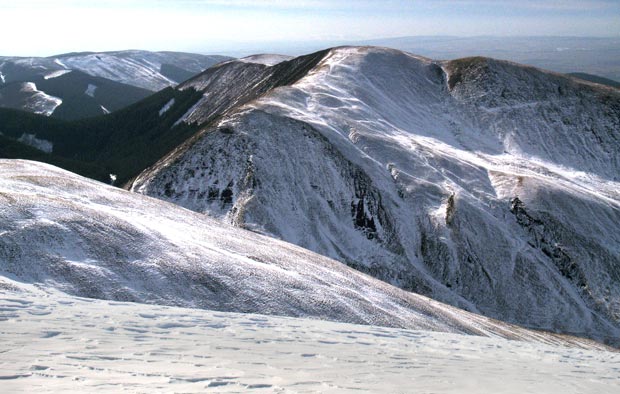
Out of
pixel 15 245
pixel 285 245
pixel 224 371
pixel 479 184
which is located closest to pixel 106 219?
pixel 15 245

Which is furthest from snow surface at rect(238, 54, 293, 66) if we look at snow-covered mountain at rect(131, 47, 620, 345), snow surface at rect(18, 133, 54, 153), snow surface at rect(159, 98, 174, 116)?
snow-covered mountain at rect(131, 47, 620, 345)

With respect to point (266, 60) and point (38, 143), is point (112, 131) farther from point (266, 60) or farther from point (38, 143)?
point (266, 60)

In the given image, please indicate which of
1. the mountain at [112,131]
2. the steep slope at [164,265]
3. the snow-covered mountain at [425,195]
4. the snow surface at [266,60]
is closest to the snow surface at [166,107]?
the mountain at [112,131]

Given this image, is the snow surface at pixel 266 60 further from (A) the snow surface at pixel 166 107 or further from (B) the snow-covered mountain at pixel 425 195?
(B) the snow-covered mountain at pixel 425 195

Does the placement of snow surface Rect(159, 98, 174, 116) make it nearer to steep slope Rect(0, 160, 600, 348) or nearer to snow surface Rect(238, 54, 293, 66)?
snow surface Rect(238, 54, 293, 66)

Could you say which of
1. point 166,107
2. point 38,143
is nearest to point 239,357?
point 166,107

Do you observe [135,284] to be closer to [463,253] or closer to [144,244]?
[144,244]
